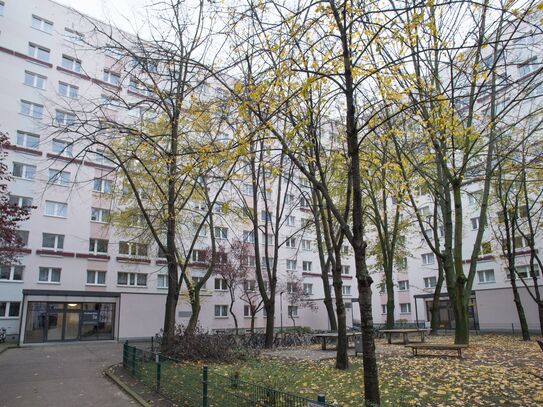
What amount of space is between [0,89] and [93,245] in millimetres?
13677

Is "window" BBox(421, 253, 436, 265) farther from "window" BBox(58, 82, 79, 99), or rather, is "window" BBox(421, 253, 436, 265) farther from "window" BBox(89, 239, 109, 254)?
"window" BBox(58, 82, 79, 99)

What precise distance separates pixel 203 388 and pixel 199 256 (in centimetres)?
3072

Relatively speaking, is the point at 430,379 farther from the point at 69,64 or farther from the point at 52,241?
the point at 69,64

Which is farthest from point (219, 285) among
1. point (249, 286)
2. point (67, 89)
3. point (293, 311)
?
point (67, 89)

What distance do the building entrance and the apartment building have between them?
71 mm

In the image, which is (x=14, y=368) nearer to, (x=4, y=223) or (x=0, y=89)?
(x=4, y=223)

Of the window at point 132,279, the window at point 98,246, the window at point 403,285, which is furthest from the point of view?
the window at point 403,285

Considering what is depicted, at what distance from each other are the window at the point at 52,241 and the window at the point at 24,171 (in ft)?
15.3

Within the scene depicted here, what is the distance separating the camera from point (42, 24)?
35.3 m

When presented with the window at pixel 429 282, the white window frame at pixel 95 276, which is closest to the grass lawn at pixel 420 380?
the white window frame at pixel 95 276

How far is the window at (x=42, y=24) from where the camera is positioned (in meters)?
35.0

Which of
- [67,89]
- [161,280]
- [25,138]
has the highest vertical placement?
[67,89]

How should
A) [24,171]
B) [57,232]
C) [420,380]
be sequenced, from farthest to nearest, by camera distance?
[57,232] → [24,171] → [420,380]

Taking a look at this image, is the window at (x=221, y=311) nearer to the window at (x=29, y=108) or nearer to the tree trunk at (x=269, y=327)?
the tree trunk at (x=269, y=327)
